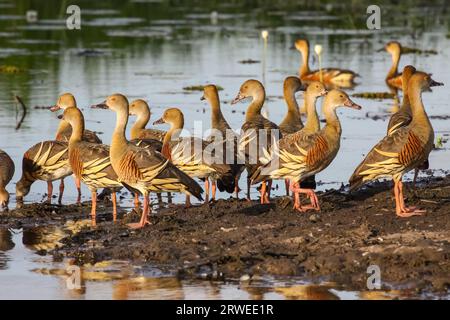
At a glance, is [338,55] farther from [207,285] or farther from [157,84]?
[207,285]

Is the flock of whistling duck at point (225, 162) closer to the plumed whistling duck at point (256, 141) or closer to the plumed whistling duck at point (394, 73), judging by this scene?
the plumed whistling duck at point (256, 141)

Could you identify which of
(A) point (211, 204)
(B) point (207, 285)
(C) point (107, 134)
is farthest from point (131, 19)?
(B) point (207, 285)

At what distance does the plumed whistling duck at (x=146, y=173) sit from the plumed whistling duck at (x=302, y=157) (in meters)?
1.04

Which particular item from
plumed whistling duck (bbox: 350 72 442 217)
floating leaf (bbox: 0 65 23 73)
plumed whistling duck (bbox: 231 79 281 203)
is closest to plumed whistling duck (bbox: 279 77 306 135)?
plumed whistling duck (bbox: 231 79 281 203)

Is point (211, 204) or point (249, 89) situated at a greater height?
point (249, 89)

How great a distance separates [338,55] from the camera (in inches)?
1368

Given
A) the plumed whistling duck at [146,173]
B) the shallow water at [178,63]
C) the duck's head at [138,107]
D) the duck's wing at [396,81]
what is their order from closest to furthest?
1. the plumed whistling duck at [146,173]
2. the duck's head at [138,107]
3. the shallow water at [178,63]
4. the duck's wing at [396,81]

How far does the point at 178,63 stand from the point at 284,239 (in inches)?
783

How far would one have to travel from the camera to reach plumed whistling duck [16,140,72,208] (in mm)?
16078

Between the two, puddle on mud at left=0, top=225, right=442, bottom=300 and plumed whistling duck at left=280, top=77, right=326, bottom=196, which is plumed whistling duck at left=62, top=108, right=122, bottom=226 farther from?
plumed whistling duck at left=280, top=77, right=326, bottom=196

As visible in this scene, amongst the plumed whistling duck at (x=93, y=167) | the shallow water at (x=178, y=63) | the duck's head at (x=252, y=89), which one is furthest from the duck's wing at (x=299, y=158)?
the duck's head at (x=252, y=89)

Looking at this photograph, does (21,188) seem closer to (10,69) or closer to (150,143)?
(150,143)

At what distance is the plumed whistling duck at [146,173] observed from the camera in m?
13.7
